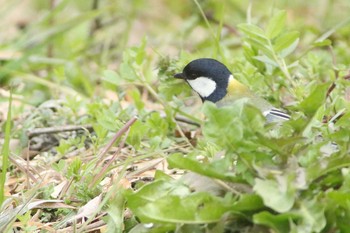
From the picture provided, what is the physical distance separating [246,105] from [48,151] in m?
1.50

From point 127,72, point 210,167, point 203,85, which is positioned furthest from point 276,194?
point 203,85

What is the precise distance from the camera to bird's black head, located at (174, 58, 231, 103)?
3068mm

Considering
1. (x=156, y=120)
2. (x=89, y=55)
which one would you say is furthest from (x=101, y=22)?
(x=156, y=120)

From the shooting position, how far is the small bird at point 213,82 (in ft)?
10.1

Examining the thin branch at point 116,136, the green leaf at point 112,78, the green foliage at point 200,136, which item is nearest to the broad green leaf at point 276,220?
the green foliage at point 200,136

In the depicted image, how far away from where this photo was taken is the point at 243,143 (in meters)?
1.80

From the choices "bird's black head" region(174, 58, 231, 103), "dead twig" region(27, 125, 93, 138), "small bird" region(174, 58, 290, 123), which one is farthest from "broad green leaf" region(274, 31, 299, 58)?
"dead twig" region(27, 125, 93, 138)

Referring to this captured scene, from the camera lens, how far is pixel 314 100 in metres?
1.83

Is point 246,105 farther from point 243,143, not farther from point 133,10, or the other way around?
point 133,10

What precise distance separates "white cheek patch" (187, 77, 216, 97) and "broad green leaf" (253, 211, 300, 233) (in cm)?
142

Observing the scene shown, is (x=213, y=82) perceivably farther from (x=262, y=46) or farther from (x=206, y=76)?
(x=262, y=46)

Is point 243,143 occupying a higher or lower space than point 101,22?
higher

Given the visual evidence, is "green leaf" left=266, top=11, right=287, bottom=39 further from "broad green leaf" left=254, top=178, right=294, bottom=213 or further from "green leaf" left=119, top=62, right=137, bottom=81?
"broad green leaf" left=254, top=178, right=294, bottom=213

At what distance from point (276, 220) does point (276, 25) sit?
119 centimetres
